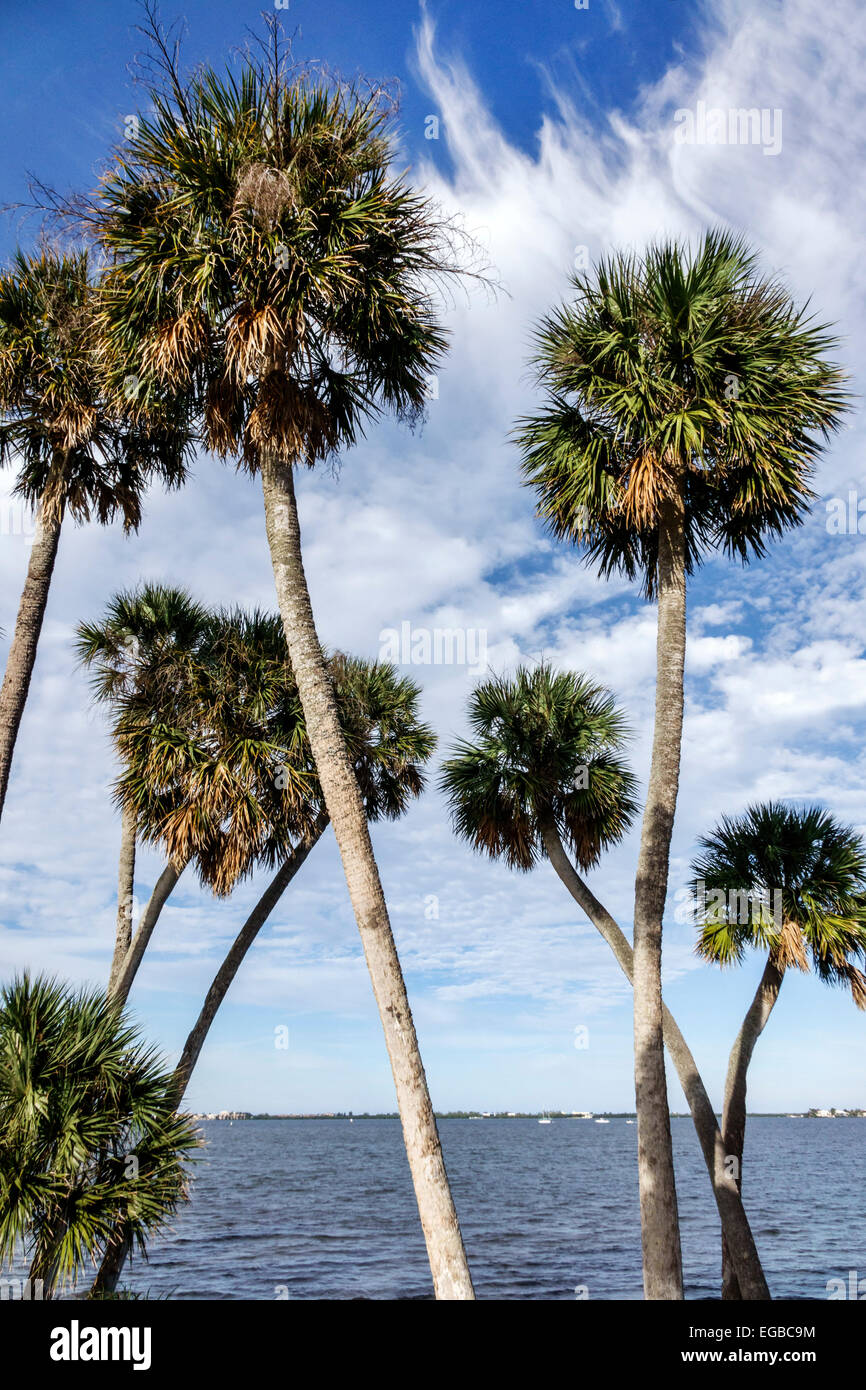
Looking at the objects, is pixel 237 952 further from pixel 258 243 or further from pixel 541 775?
pixel 258 243

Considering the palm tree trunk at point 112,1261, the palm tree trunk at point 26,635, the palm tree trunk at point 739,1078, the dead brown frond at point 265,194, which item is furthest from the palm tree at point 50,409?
the palm tree trunk at point 739,1078

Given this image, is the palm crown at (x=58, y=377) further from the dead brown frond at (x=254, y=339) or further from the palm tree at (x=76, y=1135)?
the palm tree at (x=76, y=1135)

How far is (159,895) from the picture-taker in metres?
13.3

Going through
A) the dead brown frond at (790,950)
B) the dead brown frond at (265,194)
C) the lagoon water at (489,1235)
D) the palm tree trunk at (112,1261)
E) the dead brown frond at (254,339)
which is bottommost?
the lagoon water at (489,1235)

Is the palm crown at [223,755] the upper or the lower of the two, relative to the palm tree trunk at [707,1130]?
upper

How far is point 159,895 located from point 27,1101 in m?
5.66

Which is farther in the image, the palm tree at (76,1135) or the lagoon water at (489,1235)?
the lagoon water at (489,1235)

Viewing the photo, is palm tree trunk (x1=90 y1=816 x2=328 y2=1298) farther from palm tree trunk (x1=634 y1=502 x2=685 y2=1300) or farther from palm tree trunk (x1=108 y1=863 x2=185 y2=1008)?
palm tree trunk (x1=634 y1=502 x2=685 y2=1300)

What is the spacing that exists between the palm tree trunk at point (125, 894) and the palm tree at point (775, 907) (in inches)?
320

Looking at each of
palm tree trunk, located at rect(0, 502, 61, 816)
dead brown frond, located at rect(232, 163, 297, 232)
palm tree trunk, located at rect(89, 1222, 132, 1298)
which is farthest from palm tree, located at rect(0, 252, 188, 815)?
palm tree trunk, located at rect(89, 1222, 132, 1298)

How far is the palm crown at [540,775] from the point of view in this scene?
46.0ft

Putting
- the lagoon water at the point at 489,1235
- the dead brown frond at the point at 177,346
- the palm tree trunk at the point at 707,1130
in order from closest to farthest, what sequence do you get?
the dead brown frond at the point at 177,346, the palm tree trunk at the point at 707,1130, the lagoon water at the point at 489,1235

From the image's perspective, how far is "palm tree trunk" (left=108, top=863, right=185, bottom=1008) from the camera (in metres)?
12.9

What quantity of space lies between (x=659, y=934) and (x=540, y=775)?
15.1 ft
